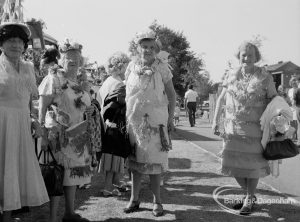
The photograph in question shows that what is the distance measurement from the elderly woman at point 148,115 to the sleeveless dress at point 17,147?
1224 millimetres

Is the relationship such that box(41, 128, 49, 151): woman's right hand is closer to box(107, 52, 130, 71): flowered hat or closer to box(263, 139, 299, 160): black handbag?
box(107, 52, 130, 71): flowered hat

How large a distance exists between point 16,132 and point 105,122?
1.50m

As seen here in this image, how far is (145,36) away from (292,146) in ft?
6.75

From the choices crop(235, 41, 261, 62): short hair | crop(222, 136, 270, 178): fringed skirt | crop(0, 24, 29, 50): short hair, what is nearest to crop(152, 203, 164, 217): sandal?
crop(222, 136, 270, 178): fringed skirt

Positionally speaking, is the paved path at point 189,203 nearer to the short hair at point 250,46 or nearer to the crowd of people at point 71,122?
the crowd of people at point 71,122

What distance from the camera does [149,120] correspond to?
4.00 m

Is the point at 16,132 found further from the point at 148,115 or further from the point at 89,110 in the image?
the point at 148,115

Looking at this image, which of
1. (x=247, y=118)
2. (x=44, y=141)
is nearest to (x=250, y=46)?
(x=247, y=118)

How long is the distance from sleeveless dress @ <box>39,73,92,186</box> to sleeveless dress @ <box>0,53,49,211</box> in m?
0.26

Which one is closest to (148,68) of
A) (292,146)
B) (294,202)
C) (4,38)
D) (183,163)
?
(4,38)

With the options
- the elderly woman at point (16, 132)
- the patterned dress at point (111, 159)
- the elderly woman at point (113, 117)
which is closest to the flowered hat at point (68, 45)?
the elderly woman at point (16, 132)

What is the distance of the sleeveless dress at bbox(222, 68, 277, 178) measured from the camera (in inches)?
162

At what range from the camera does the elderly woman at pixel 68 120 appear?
3.40 metres

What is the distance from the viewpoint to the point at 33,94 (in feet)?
10.9
